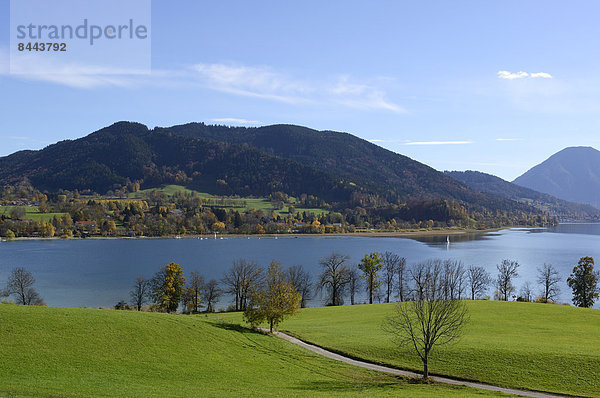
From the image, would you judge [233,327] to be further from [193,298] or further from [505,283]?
[505,283]

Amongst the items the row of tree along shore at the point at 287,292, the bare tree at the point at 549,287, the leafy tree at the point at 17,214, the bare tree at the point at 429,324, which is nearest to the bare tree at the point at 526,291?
the row of tree along shore at the point at 287,292

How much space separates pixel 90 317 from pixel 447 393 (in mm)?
19630

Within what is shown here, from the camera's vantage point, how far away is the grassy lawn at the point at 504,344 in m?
21.6

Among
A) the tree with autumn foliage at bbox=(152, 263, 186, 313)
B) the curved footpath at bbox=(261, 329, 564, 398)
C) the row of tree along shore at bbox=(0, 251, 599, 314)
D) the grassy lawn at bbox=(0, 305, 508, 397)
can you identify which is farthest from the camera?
the row of tree along shore at bbox=(0, 251, 599, 314)

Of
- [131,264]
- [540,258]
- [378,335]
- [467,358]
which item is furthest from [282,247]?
[467,358]

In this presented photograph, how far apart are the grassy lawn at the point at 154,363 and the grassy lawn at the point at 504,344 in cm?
318

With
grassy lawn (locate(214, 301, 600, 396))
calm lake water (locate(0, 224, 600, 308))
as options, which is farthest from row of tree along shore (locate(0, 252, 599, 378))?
calm lake water (locate(0, 224, 600, 308))

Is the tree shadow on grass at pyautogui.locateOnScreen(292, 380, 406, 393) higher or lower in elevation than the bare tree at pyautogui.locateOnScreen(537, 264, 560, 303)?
higher

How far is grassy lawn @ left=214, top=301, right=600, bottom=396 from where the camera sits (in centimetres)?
2156

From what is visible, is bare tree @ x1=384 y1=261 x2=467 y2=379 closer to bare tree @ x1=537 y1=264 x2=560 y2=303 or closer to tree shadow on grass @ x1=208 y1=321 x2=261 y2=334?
tree shadow on grass @ x1=208 y1=321 x2=261 y2=334

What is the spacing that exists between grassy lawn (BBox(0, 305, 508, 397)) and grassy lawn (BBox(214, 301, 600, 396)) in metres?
3.18

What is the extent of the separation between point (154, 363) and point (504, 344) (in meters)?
20.3

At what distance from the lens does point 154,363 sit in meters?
20.5

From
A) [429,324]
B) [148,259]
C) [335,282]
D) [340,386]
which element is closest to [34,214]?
[148,259]
